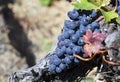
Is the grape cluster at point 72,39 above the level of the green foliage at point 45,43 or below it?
below

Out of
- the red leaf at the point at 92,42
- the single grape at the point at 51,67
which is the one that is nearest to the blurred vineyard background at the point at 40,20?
the single grape at the point at 51,67

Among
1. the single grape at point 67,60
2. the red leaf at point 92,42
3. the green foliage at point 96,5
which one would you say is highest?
the green foliage at point 96,5

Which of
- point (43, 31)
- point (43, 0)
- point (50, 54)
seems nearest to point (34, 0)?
point (43, 0)

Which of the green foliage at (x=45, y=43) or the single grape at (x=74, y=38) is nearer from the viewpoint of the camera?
the single grape at (x=74, y=38)

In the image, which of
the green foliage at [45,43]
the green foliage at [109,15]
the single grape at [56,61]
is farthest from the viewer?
the green foliage at [45,43]

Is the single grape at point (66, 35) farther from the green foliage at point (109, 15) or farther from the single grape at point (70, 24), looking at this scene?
the green foliage at point (109, 15)

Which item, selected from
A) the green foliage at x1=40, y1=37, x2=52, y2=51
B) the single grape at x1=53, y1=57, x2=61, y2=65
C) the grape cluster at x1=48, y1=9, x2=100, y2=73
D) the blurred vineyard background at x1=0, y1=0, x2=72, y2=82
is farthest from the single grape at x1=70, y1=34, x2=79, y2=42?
the green foliage at x1=40, y1=37, x2=52, y2=51

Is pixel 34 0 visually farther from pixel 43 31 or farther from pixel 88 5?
pixel 88 5

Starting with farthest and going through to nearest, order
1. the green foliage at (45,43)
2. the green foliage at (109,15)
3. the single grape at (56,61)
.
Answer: the green foliage at (45,43) → the single grape at (56,61) → the green foliage at (109,15)
